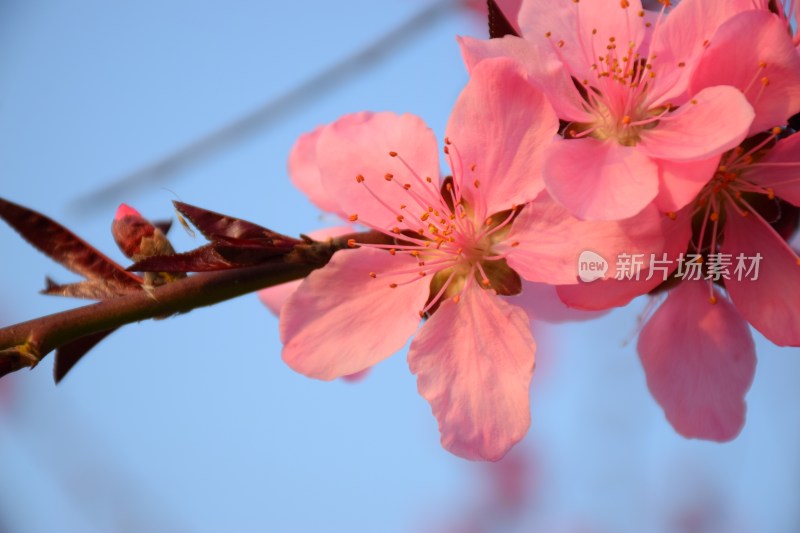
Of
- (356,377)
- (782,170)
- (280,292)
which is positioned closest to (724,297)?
(782,170)

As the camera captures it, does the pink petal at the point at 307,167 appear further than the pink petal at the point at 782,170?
Yes

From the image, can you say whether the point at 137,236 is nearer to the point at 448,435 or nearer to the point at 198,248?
the point at 198,248

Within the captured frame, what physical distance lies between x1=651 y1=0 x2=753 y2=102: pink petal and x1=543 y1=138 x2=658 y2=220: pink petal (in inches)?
4.2

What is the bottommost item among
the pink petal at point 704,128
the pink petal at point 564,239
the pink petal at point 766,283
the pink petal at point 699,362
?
the pink petal at point 699,362

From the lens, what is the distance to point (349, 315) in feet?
2.83

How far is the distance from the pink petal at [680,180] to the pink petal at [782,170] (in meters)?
0.13

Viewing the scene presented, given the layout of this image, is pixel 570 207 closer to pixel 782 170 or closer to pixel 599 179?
pixel 599 179

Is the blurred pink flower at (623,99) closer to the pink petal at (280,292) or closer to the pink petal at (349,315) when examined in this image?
the pink petal at (349,315)

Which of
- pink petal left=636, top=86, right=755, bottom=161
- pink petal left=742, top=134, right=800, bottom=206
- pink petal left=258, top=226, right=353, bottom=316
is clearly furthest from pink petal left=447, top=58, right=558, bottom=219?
pink petal left=258, top=226, right=353, bottom=316

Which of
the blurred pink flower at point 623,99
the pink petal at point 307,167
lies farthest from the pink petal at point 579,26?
the pink petal at point 307,167

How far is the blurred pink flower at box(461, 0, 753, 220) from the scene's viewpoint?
0.73 meters

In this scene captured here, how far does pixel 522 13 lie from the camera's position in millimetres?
934

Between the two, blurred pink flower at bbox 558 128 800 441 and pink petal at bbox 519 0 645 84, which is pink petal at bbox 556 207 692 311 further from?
pink petal at bbox 519 0 645 84

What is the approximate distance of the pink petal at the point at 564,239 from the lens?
768mm
